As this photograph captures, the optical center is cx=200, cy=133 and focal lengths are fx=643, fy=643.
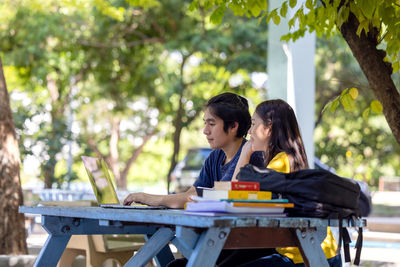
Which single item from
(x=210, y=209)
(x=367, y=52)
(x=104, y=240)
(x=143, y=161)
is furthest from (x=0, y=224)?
(x=143, y=161)

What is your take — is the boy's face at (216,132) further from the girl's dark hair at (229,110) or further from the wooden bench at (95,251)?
the wooden bench at (95,251)

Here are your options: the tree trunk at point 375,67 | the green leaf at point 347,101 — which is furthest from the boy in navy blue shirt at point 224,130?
the tree trunk at point 375,67

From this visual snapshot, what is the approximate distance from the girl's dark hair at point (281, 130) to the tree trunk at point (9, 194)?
129 inches

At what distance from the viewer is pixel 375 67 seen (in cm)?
363

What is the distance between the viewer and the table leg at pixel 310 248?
2.31 metres

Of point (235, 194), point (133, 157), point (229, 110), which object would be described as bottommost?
point (133, 157)

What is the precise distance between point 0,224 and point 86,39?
406 inches

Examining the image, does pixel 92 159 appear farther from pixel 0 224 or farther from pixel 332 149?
pixel 332 149

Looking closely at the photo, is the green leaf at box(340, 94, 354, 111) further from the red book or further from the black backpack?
the red book

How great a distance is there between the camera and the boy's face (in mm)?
3574

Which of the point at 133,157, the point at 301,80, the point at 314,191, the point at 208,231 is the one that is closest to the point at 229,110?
the point at 314,191

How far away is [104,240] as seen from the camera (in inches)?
179

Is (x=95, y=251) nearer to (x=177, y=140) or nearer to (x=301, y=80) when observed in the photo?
(x=301, y=80)

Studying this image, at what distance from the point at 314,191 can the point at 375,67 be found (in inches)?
62.9
